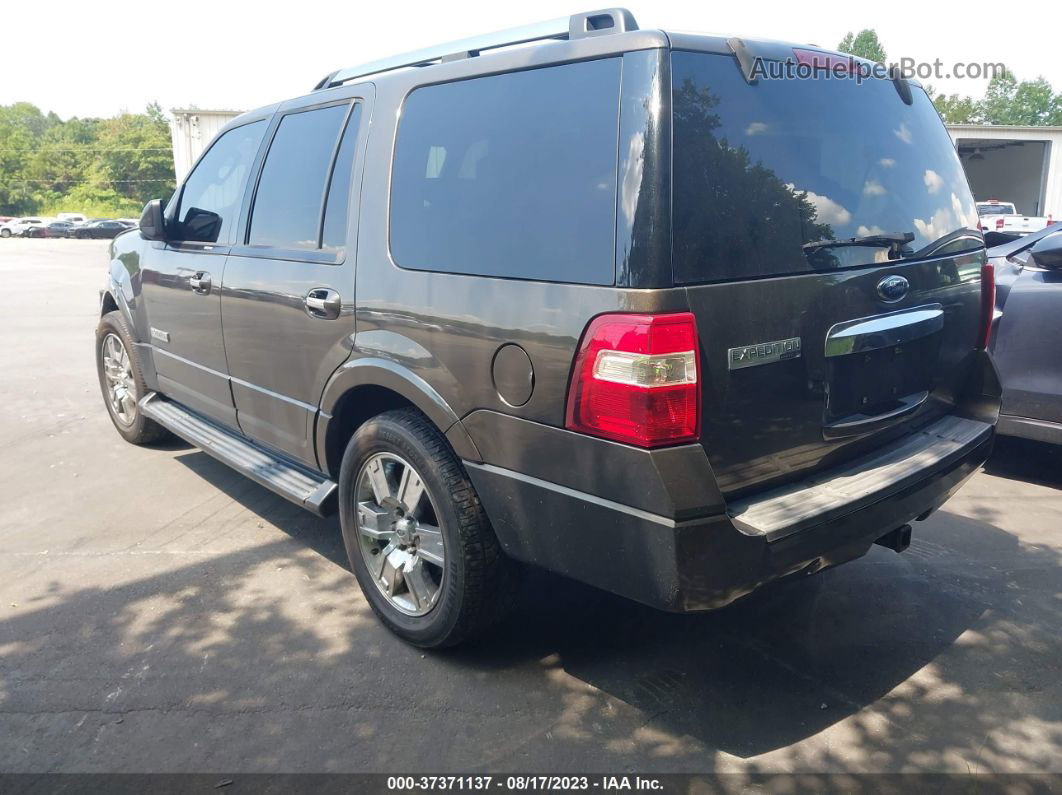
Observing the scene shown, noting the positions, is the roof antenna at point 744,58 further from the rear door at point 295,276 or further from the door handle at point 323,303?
the door handle at point 323,303

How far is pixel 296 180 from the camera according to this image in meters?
3.81

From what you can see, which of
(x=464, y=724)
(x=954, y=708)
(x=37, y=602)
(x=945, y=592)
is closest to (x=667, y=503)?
(x=464, y=724)

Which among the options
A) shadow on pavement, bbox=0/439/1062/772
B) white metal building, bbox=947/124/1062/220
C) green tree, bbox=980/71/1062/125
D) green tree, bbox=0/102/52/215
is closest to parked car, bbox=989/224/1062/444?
shadow on pavement, bbox=0/439/1062/772

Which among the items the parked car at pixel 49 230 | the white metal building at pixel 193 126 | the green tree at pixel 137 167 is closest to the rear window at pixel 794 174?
the white metal building at pixel 193 126

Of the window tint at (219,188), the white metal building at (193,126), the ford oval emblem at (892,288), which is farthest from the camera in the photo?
the white metal building at (193,126)

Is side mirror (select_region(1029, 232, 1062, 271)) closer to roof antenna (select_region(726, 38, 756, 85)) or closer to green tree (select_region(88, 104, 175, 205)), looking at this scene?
roof antenna (select_region(726, 38, 756, 85))

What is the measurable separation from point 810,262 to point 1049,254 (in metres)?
2.99

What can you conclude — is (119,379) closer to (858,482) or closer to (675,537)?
(675,537)

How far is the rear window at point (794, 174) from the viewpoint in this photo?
7.98ft

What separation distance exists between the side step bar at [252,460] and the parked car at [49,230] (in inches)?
2187

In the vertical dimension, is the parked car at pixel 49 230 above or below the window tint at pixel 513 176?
below

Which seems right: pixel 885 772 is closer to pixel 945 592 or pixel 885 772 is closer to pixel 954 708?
pixel 954 708

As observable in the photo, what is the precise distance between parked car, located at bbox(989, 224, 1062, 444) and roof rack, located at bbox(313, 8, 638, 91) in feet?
10.9

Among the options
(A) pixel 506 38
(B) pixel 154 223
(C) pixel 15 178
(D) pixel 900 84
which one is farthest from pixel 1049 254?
(C) pixel 15 178
